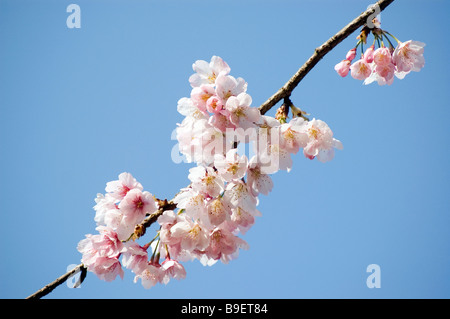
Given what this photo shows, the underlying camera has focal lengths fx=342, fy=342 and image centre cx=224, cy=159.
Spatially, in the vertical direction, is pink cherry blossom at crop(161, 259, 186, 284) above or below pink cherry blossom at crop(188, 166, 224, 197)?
below

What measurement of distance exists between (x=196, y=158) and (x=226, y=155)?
16 cm

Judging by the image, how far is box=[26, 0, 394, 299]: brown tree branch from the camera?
1794 millimetres

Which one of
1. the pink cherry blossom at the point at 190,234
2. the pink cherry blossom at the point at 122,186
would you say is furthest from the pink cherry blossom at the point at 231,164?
the pink cherry blossom at the point at 122,186

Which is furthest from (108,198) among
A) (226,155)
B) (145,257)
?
(226,155)

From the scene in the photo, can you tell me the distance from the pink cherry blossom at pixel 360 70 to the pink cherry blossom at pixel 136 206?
1910mm

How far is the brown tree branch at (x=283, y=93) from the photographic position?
1794mm

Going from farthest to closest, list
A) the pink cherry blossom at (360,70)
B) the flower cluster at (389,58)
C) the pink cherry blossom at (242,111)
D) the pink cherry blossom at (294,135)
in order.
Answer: the pink cherry blossom at (360,70) < the flower cluster at (389,58) < the pink cherry blossom at (294,135) < the pink cherry blossom at (242,111)

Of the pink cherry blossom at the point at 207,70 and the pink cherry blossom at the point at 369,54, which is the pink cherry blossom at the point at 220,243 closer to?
the pink cherry blossom at the point at 207,70

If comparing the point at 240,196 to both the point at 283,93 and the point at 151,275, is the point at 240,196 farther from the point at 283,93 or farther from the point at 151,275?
the point at 151,275

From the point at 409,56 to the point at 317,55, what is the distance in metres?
1.00

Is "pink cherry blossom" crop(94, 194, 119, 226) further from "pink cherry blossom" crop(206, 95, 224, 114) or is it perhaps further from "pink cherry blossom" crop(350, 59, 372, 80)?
"pink cherry blossom" crop(350, 59, 372, 80)

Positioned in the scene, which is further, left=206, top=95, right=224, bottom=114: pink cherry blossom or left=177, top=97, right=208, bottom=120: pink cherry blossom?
left=177, top=97, right=208, bottom=120: pink cherry blossom

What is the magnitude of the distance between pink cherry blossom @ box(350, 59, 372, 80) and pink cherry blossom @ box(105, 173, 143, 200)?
1906 millimetres

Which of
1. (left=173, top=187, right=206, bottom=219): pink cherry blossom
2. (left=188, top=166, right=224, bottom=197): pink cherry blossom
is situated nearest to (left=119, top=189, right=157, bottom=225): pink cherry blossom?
(left=173, top=187, right=206, bottom=219): pink cherry blossom
